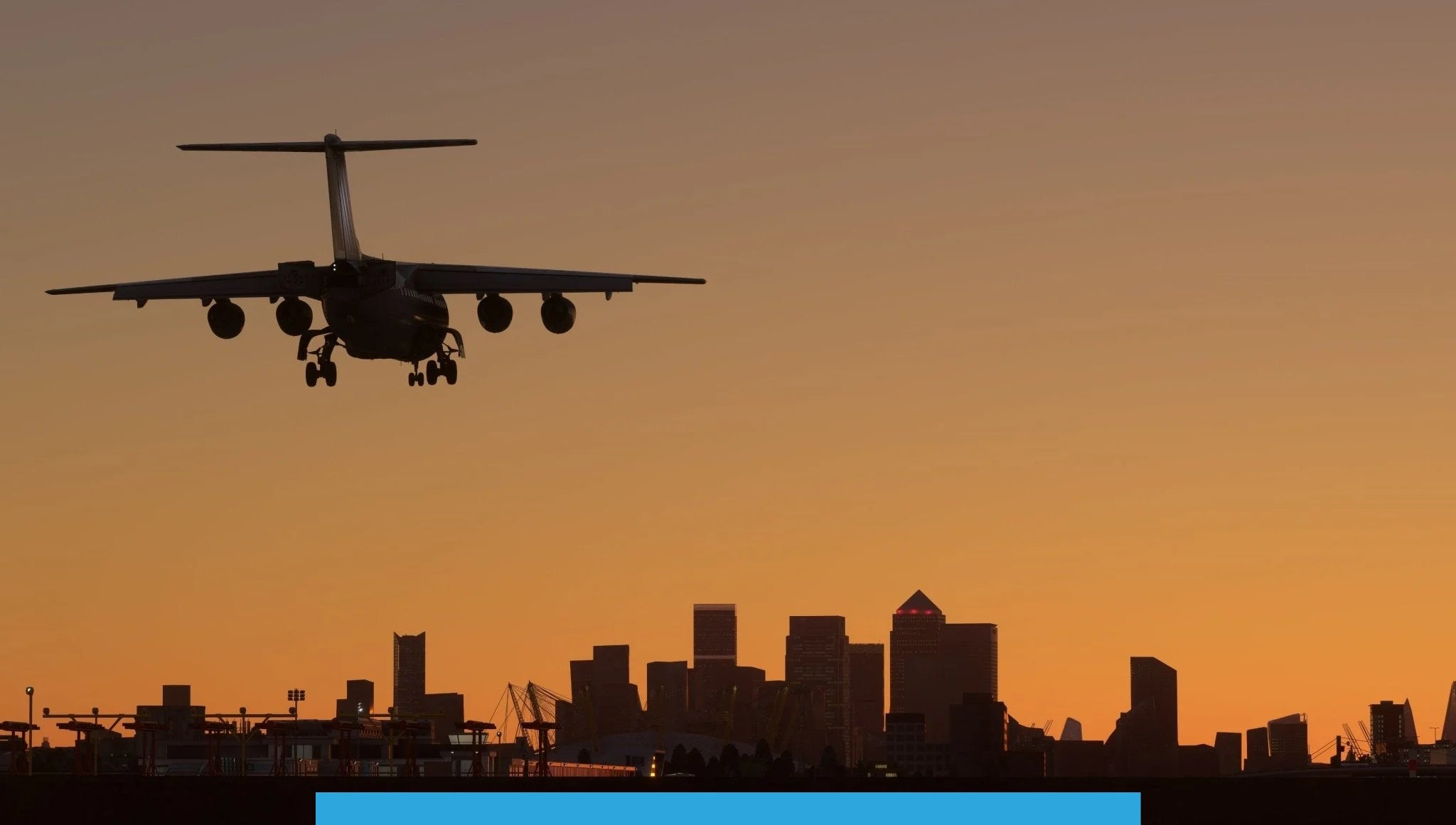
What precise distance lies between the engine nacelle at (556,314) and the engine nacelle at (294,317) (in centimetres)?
1116

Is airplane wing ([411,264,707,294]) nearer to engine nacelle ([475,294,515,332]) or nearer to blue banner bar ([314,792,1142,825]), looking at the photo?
engine nacelle ([475,294,515,332])

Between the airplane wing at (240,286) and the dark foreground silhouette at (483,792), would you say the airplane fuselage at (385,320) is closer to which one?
the airplane wing at (240,286)

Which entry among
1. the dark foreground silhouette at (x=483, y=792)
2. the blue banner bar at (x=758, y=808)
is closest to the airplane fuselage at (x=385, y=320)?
the blue banner bar at (x=758, y=808)

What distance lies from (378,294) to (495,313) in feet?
19.6

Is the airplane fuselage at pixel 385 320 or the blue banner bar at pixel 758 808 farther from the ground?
the airplane fuselage at pixel 385 320

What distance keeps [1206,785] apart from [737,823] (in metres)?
60.8

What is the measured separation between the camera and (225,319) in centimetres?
10031

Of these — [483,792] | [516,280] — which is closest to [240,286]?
[516,280]

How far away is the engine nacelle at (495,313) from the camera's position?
101625 mm

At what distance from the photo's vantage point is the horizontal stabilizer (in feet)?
333

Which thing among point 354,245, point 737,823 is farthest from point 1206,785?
point 354,245

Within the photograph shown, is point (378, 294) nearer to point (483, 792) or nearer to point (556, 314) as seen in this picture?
point (556, 314)

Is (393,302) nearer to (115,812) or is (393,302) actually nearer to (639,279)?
(639,279)

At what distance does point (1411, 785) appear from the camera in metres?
130
